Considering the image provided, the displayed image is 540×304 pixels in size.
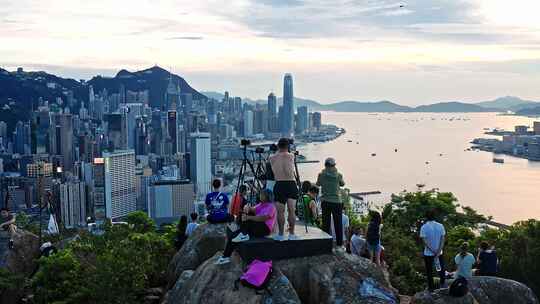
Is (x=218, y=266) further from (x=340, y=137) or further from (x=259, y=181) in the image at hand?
(x=340, y=137)

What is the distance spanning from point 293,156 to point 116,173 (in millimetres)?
66049

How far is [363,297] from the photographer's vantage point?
4410 millimetres

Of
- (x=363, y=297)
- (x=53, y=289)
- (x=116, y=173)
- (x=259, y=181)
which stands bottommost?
(x=116, y=173)

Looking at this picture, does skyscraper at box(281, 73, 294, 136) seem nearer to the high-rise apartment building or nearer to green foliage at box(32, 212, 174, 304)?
the high-rise apartment building

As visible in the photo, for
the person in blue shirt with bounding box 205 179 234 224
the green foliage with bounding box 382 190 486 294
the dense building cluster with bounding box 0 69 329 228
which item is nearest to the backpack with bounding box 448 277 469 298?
the green foliage with bounding box 382 190 486 294

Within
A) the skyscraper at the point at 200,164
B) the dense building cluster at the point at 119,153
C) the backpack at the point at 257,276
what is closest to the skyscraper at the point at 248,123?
the dense building cluster at the point at 119,153

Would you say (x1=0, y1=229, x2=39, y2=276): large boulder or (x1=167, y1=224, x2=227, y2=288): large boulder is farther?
(x1=0, y1=229, x2=39, y2=276): large boulder

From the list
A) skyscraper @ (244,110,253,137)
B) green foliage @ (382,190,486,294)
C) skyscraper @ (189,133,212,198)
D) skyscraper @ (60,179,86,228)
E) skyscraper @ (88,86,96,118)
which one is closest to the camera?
green foliage @ (382,190,486,294)

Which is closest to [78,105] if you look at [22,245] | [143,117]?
[143,117]

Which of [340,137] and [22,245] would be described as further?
[340,137]

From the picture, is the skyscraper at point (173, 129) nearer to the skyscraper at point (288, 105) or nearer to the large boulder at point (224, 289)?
the skyscraper at point (288, 105)

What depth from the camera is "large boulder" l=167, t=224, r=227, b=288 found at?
19.0ft

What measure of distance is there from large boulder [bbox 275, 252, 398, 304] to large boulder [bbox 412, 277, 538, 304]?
278 millimetres

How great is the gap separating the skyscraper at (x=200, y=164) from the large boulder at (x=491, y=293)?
67.4 meters
